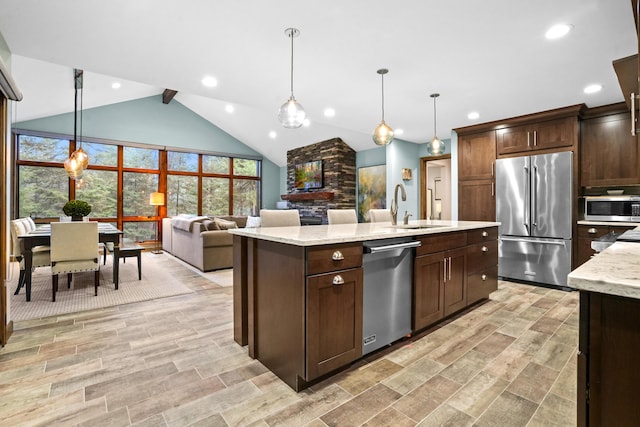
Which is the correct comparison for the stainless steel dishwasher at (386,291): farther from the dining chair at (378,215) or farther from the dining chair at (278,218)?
the dining chair at (378,215)

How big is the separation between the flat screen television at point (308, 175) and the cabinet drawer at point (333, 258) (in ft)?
20.4

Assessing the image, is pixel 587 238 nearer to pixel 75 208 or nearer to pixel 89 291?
pixel 89 291

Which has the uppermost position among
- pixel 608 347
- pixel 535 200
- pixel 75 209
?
pixel 535 200

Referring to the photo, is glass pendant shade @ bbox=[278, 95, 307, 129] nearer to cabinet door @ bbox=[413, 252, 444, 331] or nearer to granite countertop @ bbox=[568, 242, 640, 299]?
cabinet door @ bbox=[413, 252, 444, 331]

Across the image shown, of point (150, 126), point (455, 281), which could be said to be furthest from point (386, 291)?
point (150, 126)

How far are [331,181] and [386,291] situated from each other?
19.0 feet

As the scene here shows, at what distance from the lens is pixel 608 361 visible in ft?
2.56

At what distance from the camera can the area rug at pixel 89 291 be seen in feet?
10.5

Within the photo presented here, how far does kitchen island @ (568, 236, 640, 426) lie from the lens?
75 cm

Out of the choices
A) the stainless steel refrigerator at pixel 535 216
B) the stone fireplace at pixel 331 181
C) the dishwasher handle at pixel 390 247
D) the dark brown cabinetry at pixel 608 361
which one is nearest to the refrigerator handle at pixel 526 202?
the stainless steel refrigerator at pixel 535 216

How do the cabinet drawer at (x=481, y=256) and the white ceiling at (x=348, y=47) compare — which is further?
the cabinet drawer at (x=481, y=256)

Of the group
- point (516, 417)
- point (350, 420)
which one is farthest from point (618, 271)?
point (350, 420)

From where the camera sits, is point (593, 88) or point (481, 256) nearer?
point (481, 256)

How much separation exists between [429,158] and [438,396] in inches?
224
